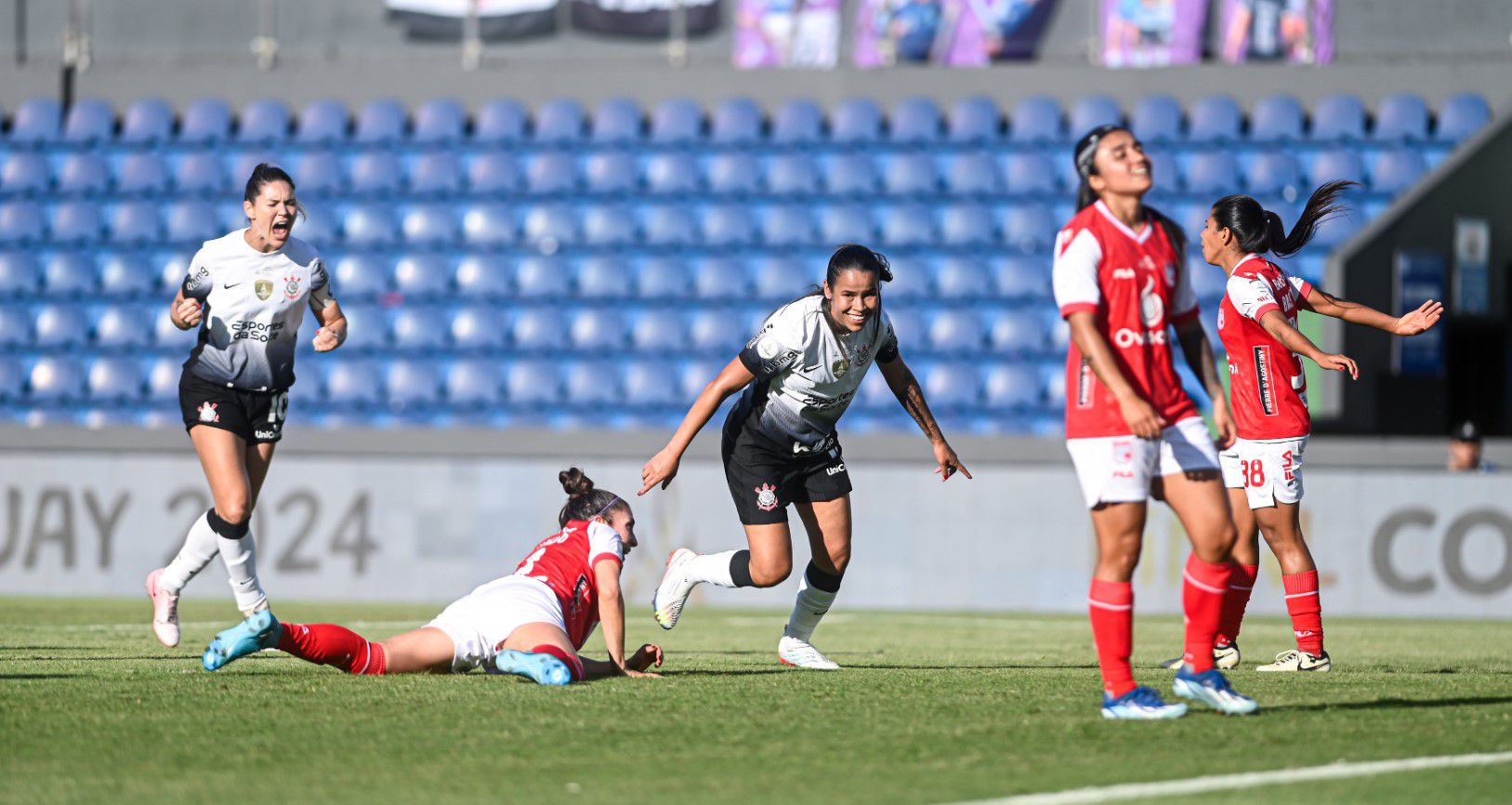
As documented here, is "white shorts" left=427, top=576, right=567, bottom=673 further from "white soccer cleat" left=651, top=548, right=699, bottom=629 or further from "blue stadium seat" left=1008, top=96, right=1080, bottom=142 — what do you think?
"blue stadium seat" left=1008, top=96, right=1080, bottom=142

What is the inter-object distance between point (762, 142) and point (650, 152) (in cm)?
123

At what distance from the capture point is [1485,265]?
16094mm

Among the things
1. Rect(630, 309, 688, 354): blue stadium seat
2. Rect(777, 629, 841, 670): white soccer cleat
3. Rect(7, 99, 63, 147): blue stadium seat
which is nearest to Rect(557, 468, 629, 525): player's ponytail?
Rect(777, 629, 841, 670): white soccer cleat

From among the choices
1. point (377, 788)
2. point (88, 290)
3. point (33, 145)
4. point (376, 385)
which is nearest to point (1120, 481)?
point (377, 788)

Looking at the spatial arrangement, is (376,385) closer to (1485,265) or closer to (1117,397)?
(1485,265)

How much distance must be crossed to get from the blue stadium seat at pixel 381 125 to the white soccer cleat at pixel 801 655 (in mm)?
12656

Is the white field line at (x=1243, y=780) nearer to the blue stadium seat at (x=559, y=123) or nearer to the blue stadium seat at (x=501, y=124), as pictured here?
the blue stadium seat at (x=559, y=123)

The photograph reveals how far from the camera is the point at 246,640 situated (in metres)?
6.06

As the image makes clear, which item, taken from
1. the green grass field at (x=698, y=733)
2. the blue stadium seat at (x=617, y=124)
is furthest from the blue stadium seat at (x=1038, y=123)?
the green grass field at (x=698, y=733)

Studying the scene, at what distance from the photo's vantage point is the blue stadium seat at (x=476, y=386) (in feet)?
57.1

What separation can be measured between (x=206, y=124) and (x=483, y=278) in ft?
13.1

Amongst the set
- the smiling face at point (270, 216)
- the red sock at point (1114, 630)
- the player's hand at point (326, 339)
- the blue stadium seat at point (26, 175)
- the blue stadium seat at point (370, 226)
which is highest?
the blue stadium seat at point (26, 175)

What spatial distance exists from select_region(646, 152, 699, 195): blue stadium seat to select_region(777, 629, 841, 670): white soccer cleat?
36.3 feet

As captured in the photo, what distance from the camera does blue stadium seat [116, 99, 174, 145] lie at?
64.1 feet
